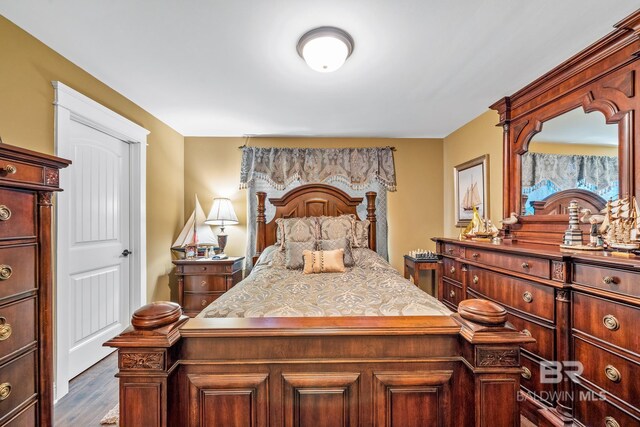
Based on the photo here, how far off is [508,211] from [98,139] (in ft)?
12.2

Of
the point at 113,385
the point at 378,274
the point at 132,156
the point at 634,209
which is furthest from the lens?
the point at 132,156

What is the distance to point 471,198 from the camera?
10.6 ft

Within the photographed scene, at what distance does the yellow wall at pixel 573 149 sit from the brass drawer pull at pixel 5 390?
3327mm

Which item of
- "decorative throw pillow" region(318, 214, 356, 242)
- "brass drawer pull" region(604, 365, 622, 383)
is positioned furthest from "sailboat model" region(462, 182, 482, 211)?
"brass drawer pull" region(604, 365, 622, 383)

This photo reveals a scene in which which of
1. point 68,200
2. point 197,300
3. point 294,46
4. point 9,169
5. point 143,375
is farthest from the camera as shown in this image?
point 197,300

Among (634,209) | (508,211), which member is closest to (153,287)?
(508,211)

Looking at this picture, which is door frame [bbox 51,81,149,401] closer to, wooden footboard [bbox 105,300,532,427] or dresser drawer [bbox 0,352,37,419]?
dresser drawer [bbox 0,352,37,419]

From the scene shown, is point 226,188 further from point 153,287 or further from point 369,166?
point 369,166

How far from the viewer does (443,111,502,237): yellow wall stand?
2797 mm

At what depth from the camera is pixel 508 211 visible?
2.55 m

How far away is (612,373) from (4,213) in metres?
2.78

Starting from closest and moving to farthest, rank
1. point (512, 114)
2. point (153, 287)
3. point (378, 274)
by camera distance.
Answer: point (378, 274) → point (512, 114) → point (153, 287)

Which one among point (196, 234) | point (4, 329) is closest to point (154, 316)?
point (4, 329)

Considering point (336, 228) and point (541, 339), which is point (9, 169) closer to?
point (336, 228)
